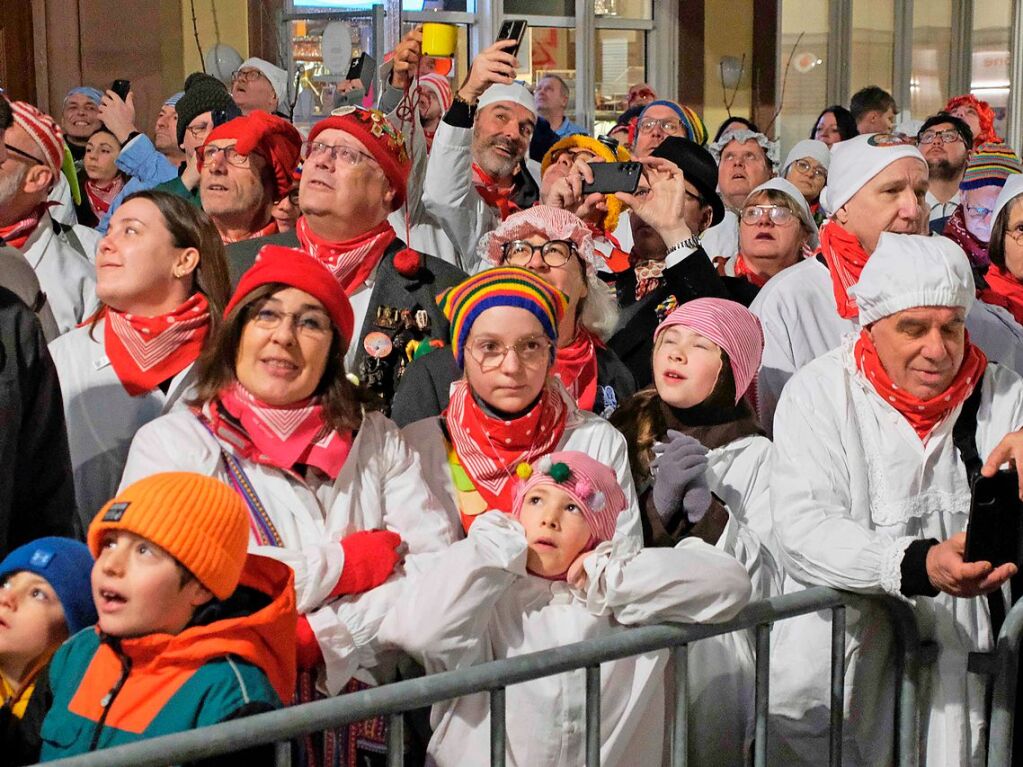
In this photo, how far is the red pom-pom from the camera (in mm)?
4348

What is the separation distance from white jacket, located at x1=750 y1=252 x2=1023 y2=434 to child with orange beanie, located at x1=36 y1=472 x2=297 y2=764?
2.18 metres

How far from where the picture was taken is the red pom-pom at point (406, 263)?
4.35 m

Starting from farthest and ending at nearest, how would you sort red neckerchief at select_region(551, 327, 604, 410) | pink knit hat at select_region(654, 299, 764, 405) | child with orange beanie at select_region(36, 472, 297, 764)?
1. red neckerchief at select_region(551, 327, 604, 410)
2. pink knit hat at select_region(654, 299, 764, 405)
3. child with orange beanie at select_region(36, 472, 297, 764)

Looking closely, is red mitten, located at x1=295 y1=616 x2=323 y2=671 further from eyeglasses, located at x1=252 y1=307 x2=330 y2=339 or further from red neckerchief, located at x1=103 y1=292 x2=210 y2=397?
red neckerchief, located at x1=103 y1=292 x2=210 y2=397

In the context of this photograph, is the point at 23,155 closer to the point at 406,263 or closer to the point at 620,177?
the point at 406,263

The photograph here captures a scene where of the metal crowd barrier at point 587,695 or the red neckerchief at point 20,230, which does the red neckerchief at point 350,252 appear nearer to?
the red neckerchief at point 20,230

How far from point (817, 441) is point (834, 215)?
4.48ft

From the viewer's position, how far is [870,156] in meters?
4.46

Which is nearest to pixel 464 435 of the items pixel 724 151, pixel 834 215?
pixel 834 215

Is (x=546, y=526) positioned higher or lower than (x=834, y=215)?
lower

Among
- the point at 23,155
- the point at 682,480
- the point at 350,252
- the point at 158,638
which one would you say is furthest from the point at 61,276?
the point at 158,638

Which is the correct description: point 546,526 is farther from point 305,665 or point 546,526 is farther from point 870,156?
point 870,156

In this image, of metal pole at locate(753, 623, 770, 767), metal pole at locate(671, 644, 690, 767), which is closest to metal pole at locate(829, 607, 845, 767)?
metal pole at locate(753, 623, 770, 767)

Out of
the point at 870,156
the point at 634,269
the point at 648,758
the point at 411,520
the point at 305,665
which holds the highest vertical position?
the point at 870,156
